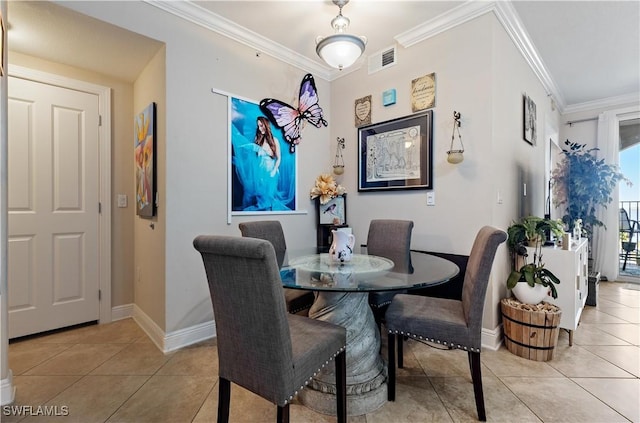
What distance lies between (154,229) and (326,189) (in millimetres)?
1647

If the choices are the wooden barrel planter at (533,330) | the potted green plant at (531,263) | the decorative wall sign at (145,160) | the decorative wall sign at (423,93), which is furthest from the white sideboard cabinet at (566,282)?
the decorative wall sign at (145,160)

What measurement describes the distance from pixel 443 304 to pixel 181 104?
233cm

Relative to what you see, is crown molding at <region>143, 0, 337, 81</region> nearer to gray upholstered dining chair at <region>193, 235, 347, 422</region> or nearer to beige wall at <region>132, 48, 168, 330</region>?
beige wall at <region>132, 48, 168, 330</region>

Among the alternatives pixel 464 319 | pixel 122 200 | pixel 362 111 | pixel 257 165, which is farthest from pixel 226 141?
pixel 464 319

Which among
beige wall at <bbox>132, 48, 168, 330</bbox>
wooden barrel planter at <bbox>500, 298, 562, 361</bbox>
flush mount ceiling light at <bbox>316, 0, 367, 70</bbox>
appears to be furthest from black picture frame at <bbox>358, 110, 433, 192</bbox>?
beige wall at <bbox>132, 48, 168, 330</bbox>

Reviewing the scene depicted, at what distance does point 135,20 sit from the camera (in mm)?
2068

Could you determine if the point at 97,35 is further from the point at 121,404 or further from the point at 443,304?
the point at 443,304

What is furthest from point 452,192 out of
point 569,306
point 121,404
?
point 121,404

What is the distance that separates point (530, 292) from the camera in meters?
2.19

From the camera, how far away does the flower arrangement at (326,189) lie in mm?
3148

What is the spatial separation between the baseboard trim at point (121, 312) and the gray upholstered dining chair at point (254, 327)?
2.18 m

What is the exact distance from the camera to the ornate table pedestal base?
154 cm

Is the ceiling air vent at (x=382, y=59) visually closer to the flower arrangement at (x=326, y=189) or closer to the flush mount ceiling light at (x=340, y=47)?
the flush mount ceiling light at (x=340, y=47)

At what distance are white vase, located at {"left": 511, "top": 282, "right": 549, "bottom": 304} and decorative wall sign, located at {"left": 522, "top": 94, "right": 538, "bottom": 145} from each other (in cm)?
147
